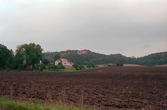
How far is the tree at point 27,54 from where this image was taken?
10400 centimetres

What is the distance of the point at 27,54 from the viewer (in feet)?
348

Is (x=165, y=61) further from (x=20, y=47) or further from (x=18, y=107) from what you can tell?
(x=18, y=107)

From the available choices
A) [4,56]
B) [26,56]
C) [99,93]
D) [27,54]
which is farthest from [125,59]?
[99,93]

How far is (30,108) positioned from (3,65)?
260 feet

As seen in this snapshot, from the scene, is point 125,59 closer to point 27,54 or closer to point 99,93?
point 27,54

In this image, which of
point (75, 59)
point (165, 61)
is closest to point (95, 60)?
point (75, 59)

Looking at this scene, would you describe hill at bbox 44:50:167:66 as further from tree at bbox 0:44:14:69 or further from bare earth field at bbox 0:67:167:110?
bare earth field at bbox 0:67:167:110

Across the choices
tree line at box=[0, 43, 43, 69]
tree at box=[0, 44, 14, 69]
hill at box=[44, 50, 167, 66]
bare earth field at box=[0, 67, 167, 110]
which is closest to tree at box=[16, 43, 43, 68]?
tree line at box=[0, 43, 43, 69]

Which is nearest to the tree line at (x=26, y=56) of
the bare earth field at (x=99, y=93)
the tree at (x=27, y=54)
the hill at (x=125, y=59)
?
the tree at (x=27, y=54)

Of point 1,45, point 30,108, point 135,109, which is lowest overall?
point 135,109

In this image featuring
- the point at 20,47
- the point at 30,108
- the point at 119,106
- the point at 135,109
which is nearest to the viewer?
the point at 30,108

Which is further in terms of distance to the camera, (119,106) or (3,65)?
(3,65)

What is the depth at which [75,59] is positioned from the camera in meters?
188

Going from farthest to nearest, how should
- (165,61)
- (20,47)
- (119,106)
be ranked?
(165,61) < (20,47) < (119,106)
